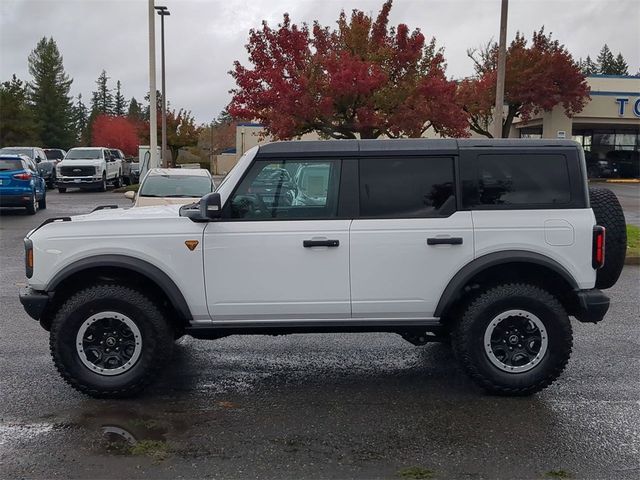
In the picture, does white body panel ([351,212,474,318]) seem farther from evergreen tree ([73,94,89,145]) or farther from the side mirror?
evergreen tree ([73,94,89,145])

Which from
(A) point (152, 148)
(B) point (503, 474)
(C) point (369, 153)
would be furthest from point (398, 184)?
(A) point (152, 148)

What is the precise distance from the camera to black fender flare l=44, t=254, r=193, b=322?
203 inches

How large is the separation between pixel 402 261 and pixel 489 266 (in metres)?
0.65

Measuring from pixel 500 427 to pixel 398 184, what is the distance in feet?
6.26

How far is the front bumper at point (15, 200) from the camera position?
62.5 feet

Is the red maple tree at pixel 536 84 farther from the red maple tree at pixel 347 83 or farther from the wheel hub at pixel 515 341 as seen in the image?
the wheel hub at pixel 515 341

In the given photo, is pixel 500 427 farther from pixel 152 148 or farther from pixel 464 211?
pixel 152 148

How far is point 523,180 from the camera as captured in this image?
5.37 metres

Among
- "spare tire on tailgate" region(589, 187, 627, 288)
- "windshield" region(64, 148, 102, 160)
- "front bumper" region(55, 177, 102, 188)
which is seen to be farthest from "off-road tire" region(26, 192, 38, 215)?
"spare tire on tailgate" region(589, 187, 627, 288)

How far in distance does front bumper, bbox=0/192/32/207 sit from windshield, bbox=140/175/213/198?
24.9 feet

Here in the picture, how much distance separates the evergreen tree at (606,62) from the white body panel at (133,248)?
9943 centimetres

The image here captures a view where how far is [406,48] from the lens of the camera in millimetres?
21938

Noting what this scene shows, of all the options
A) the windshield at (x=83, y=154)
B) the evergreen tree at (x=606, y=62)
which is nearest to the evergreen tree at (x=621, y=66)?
the evergreen tree at (x=606, y=62)

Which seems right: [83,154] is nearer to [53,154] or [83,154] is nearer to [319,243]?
[53,154]
